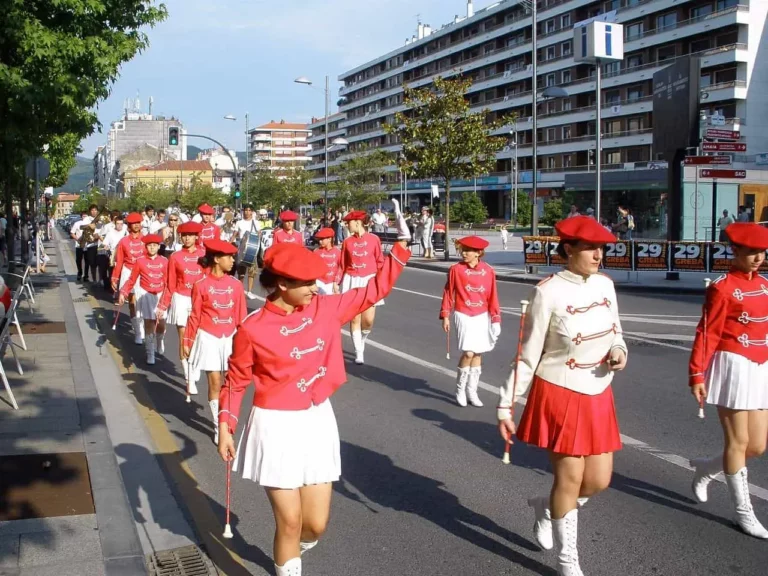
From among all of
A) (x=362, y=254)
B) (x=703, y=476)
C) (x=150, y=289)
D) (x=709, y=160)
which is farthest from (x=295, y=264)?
(x=709, y=160)

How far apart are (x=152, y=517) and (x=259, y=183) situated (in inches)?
2736

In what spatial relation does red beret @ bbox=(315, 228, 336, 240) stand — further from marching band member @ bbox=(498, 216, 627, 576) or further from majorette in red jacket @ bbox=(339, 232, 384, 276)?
marching band member @ bbox=(498, 216, 627, 576)

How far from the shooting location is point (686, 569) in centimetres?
457

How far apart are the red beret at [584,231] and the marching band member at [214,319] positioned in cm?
375

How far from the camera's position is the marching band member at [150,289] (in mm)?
11242

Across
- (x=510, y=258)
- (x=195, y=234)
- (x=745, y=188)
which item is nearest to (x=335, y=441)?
(x=195, y=234)

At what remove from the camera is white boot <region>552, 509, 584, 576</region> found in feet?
14.0

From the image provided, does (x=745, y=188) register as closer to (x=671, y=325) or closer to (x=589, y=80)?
(x=671, y=325)

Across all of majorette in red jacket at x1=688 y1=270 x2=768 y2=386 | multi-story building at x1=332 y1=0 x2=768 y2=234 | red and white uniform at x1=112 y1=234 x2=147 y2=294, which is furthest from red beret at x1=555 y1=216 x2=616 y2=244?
multi-story building at x1=332 y1=0 x2=768 y2=234

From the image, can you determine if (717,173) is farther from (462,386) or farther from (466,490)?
(466,490)

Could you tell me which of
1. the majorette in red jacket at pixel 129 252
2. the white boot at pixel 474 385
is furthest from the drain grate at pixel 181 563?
the majorette in red jacket at pixel 129 252

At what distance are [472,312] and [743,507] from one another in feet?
12.3

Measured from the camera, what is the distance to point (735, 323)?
5.10 meters

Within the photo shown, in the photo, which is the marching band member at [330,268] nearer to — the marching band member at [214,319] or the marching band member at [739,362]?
the marching band member at [214,319]
